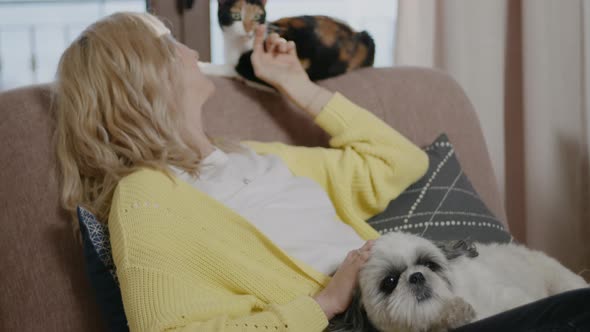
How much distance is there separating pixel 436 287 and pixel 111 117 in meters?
0.78

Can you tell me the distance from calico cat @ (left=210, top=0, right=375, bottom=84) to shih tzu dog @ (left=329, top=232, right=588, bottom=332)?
0.80 m

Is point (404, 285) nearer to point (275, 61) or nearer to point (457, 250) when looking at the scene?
point (457, 250)

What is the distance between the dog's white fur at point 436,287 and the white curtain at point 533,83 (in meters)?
1.33

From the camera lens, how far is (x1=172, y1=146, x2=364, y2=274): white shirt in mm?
1585

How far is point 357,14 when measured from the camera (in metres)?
3.05

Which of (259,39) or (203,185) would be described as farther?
(259,39)

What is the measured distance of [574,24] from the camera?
267cm

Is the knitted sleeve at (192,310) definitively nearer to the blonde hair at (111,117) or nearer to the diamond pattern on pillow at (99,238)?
the diamond pattern on pillow at (99,238)

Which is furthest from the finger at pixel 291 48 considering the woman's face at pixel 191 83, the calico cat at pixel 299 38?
the woman's face at pixel 191 83

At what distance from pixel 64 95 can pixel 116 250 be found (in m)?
0.43

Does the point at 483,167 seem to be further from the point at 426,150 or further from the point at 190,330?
the point at 190,330

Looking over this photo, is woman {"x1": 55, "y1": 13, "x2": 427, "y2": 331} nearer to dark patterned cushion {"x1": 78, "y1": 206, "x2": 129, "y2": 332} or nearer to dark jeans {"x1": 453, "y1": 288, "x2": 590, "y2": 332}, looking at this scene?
dark patterned cushion {"x1": 78, "y1": 206, "x2": 129, "y2": 332}

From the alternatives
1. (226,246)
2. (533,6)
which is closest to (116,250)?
(226,246)

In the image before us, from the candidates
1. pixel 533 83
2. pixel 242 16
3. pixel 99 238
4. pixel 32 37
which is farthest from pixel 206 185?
pixel 32 37
